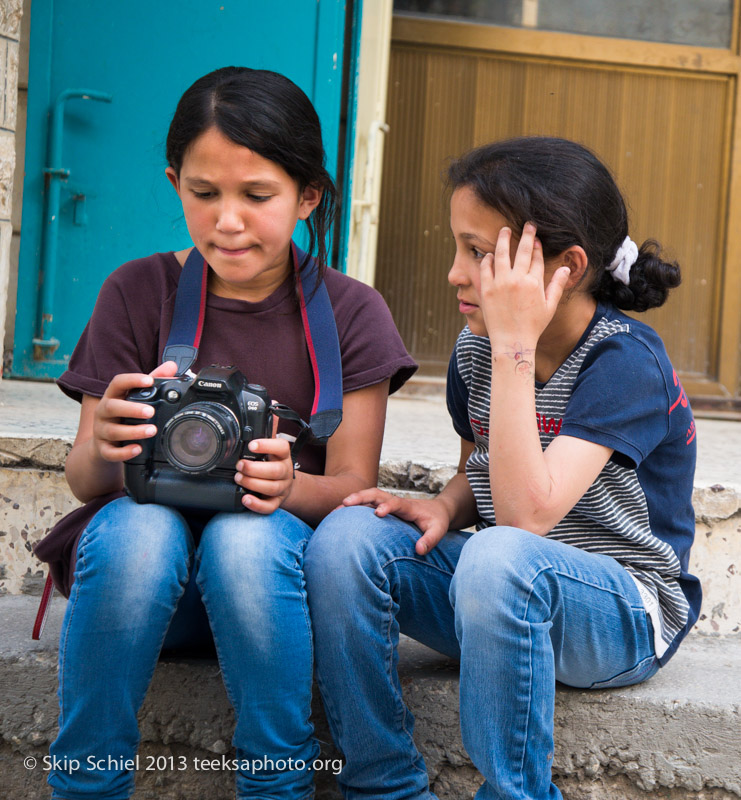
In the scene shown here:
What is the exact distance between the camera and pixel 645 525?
148 cm

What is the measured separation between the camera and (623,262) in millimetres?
1494

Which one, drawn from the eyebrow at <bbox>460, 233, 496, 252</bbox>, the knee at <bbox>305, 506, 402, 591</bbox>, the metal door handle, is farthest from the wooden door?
the knee at <bbox>305, 506, 402, 591</bbox>

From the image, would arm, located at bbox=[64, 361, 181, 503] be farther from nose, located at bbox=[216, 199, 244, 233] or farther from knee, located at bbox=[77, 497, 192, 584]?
nose, located at bbox=[216, 199, 244, 233]

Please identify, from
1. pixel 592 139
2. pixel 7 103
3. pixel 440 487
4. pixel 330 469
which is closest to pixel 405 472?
pixel 440 487

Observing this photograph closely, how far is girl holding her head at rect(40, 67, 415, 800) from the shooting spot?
130cm

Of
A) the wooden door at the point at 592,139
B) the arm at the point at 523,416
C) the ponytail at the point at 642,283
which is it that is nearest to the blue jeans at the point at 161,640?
the arm at the point at 523,416

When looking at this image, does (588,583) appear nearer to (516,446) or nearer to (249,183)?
(516,446)

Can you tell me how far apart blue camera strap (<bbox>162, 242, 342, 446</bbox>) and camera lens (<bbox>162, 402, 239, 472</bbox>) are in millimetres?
174

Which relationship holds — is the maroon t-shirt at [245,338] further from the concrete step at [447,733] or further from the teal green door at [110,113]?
the teal green door at [110,113]

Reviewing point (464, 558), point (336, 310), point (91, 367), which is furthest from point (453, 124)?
point (464, 558)

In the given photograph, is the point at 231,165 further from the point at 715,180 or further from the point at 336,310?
the point at 715,180

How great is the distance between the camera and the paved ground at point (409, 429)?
2.02 m

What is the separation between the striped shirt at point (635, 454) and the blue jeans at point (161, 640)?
0.49m

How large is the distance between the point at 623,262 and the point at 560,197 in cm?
17
